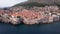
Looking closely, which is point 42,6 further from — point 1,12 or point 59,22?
point 1,12

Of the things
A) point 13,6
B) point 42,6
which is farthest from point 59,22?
point 13,6

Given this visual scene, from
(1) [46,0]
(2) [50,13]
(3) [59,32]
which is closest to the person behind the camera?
(3) [59,32]

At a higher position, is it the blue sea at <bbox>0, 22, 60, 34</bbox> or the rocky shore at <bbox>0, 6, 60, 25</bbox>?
the rocky shore at <bbox>0, 6, 60, 25</bbox>

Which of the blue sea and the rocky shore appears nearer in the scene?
the blue sea

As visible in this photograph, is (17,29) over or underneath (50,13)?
underneath
